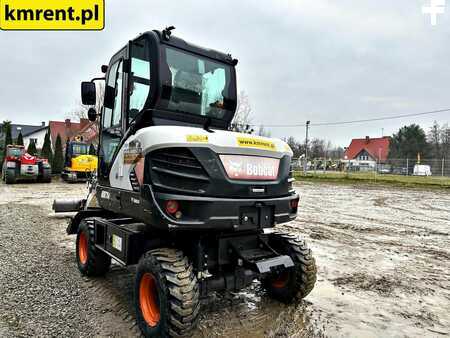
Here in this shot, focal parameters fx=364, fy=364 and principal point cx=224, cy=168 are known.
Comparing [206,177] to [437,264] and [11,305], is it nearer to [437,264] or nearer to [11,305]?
[11,305]

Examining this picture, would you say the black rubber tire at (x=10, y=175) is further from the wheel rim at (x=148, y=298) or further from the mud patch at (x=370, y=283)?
the mud patch at (x=370, y=283)

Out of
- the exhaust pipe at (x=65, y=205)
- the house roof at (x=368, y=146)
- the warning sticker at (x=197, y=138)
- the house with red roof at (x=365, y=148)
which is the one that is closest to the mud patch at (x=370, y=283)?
the warning sticker at (x=197, y=138)

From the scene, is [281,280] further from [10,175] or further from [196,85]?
[10,175]

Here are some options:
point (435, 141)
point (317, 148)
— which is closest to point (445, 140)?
point (435, 141)

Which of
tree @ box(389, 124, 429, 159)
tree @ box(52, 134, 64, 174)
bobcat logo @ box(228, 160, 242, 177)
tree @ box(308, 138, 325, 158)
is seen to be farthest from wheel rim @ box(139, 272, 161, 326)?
tree @ box(308, 138, 325, 158)

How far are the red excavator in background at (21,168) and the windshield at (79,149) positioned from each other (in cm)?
176

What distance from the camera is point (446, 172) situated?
28.5 m

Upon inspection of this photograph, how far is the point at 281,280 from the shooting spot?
420cm

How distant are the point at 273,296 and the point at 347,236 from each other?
13.1 feet

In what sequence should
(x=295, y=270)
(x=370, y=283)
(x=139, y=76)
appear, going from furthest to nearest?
(x=370, y=283)
(x=295, y=270)
(x=139, y=76)

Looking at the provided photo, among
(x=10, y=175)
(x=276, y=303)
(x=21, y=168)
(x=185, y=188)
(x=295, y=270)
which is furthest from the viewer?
(x=21, y=168)

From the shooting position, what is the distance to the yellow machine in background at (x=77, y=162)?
20.4m

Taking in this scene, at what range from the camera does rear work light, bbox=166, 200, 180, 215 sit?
3080mm

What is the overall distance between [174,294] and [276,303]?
5.25 feet
